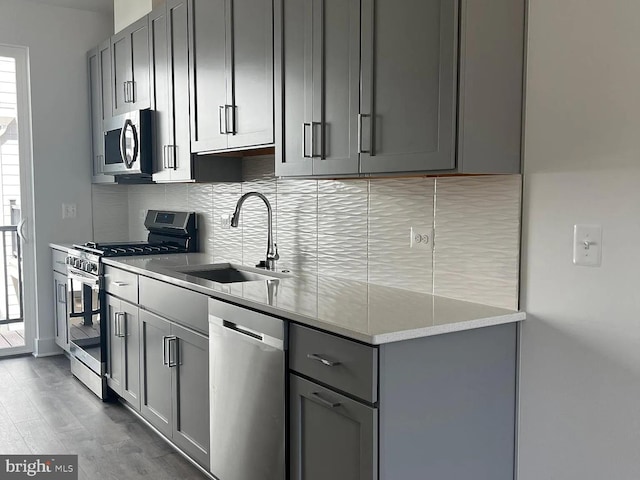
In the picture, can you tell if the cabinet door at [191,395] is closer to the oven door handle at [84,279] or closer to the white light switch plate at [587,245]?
the oven door handle at [84,279]

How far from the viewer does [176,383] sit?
2.95m

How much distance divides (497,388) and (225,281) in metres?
1.83

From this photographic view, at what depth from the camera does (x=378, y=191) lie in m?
2.62

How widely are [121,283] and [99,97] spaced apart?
178 cm

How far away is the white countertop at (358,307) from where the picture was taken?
1.80 meters

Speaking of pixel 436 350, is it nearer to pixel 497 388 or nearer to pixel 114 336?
pixel 497 388

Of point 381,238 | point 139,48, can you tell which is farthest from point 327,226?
Result: point 139,48

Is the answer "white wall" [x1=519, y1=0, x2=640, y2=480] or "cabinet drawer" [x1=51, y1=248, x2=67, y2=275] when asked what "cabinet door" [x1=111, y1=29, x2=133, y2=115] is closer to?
"cabinet drawer" [x1=51, y1=248, x2=67, y2=275]

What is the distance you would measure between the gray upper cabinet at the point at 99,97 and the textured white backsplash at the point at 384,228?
1.04m

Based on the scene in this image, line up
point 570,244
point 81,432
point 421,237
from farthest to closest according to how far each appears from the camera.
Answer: point 81,432 → point 421,237 → point 570,244

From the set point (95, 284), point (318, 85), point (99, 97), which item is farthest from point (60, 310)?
point (318, 85)

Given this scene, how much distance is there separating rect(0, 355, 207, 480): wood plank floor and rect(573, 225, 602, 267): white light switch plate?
6.28ft

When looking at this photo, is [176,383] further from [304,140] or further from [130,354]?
[304,140]

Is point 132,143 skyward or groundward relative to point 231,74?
groundward
